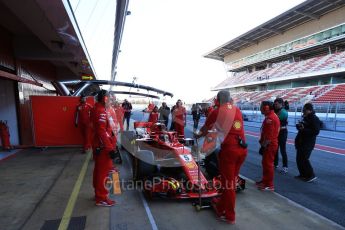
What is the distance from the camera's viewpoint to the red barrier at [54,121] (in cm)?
805

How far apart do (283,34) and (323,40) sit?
688cm

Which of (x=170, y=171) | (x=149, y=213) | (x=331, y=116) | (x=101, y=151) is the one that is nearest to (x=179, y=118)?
(x=170, y=171)

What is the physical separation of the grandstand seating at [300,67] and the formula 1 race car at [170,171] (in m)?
26.1

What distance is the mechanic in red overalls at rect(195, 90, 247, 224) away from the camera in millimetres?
3582

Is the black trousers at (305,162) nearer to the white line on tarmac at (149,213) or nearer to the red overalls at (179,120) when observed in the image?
→ the white line on tarmac at (149,213)

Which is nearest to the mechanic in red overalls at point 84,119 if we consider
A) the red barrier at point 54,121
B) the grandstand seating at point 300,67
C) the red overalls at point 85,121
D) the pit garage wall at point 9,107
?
the red overalls at point 85,121

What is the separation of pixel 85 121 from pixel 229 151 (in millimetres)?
5212

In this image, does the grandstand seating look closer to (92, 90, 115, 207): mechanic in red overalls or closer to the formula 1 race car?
the formula 1 race car

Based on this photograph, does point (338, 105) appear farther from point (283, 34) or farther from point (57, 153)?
point (283, 34)

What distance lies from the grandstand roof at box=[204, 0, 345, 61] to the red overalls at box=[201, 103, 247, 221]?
30121 mm

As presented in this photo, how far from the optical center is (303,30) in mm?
32281

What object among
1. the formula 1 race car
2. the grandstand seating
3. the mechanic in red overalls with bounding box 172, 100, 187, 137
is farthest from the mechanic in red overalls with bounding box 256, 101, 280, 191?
the grandstand seating

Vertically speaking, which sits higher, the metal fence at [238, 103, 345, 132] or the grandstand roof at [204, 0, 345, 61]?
the grandstand roof at [204, 0, 345, 61]

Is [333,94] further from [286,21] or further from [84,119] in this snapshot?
[84,119]
